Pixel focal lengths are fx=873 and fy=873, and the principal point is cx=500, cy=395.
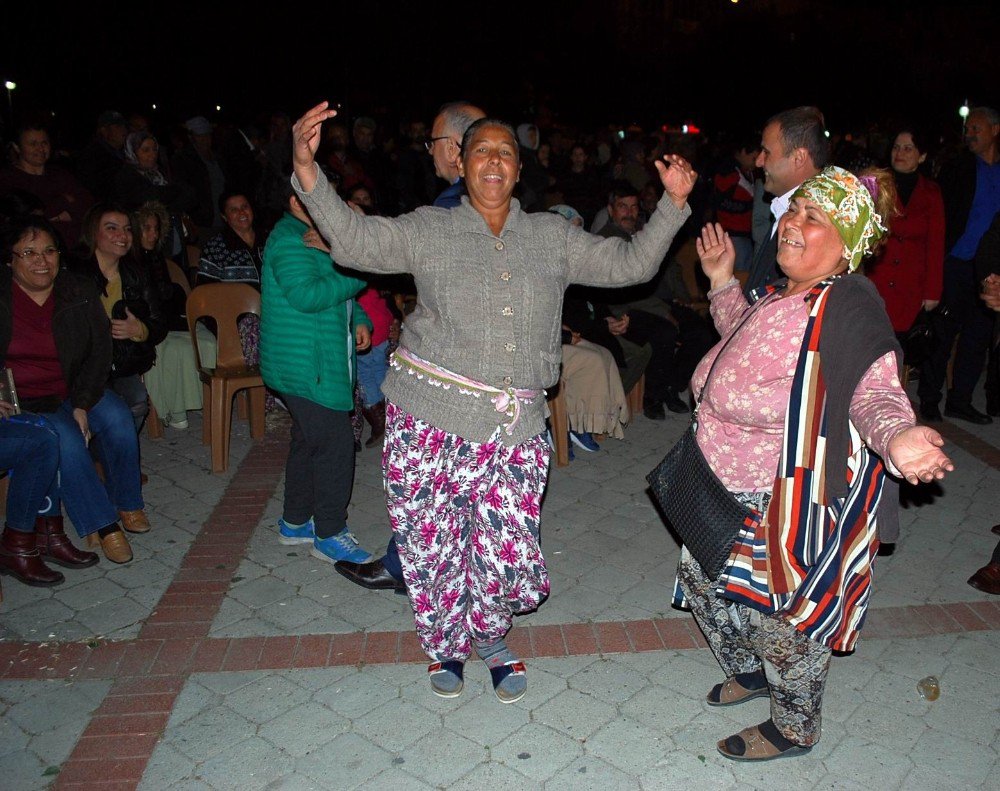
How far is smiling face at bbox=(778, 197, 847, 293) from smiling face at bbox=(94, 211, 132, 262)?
164 inches

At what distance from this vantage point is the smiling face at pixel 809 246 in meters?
2.75

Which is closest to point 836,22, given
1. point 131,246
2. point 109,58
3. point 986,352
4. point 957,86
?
point 957,86

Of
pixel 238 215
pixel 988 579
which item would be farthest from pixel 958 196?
pixel 238 215

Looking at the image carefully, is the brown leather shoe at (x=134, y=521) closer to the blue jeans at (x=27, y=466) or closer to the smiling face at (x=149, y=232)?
the blue jeans at (x=27, y=466)

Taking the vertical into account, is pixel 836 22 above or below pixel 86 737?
above

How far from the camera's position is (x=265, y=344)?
14.2 ft

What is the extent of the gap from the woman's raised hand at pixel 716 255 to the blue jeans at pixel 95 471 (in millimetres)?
3263

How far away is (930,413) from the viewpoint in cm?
700

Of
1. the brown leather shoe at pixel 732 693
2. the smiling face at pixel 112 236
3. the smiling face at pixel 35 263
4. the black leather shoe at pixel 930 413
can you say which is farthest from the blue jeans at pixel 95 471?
the black leather shoe at pixel 930 413

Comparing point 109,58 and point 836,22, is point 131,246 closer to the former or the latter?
point 109,58

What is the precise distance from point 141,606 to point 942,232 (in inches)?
225

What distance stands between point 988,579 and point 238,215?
5521 mm

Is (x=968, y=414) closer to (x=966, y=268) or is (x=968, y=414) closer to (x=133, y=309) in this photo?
(x=966, y=268)

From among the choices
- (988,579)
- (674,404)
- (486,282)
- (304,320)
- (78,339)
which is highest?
(486,282)
